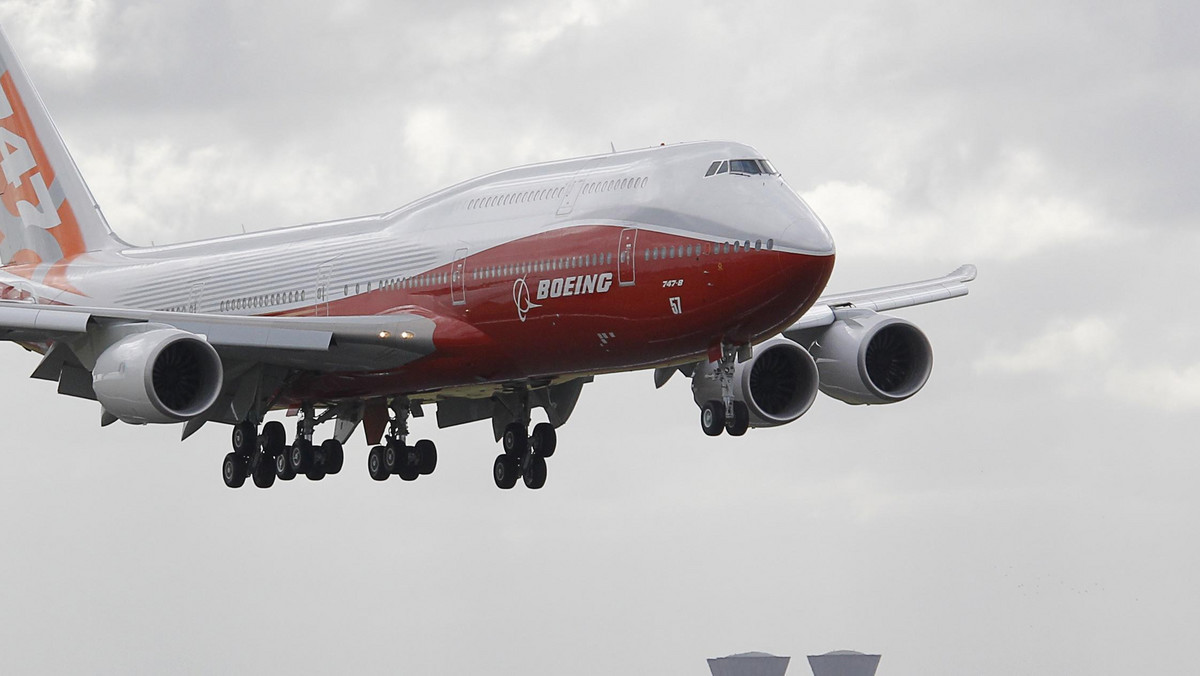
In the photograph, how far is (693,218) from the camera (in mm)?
40781

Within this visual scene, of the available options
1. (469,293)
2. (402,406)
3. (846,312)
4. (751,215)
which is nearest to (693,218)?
(751,215)

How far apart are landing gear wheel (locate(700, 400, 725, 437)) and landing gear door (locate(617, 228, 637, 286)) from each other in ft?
10.3

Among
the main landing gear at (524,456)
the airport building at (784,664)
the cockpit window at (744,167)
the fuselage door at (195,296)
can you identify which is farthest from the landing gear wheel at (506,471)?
the airport building at (784,664)

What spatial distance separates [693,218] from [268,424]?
52.8 ft

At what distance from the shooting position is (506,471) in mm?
51938

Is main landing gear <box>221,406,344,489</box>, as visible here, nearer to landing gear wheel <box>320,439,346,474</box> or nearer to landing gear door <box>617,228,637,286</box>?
landing gear wheel <box>320,439,346,474</box>

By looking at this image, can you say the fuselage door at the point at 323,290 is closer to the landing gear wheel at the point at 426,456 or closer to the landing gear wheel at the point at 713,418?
the landing gear wheel at the point at 426,456

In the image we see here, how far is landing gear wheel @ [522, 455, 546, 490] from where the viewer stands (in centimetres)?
5178

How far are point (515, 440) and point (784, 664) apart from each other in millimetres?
86765

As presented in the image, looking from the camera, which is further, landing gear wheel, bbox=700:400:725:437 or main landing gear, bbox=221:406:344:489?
main landing gear, bbox=221:406:344:489

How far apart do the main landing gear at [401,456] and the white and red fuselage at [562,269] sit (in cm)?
353

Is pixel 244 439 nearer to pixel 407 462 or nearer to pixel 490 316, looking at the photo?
pixel 407 462

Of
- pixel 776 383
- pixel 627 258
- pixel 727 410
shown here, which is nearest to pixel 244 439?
pixel 776 383

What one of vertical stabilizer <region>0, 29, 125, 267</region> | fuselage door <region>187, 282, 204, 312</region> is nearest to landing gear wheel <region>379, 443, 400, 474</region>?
fuselage door <region>187, 282, 204, 312</region>
